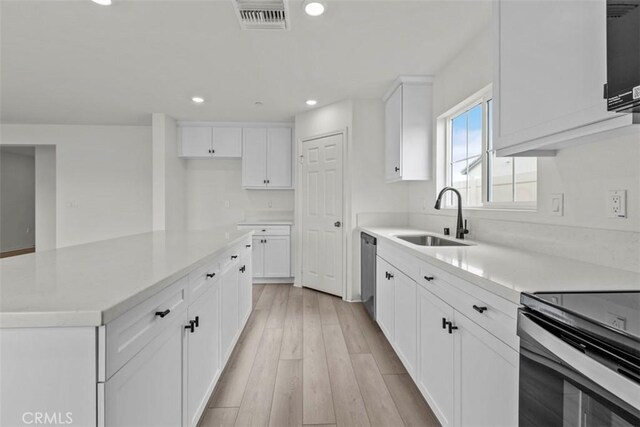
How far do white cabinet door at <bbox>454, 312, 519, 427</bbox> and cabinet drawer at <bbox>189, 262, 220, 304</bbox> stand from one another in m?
1.18

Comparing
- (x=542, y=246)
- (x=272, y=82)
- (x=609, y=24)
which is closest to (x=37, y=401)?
(x=609, y=24)

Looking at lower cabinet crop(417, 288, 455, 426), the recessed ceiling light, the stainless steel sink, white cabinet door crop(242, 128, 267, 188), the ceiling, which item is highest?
the ceiling

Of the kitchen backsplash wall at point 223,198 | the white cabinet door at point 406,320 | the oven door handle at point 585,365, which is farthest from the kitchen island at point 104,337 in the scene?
the kitchen backsplash wall at point 223,198

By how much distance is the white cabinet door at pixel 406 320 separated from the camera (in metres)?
1.83

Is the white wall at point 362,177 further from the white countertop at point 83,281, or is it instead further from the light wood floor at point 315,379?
the white countertop at point 83,281

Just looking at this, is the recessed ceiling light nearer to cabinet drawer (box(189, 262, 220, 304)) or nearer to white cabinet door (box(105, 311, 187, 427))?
cabinet drawer (box(189, 262, 220, 304))

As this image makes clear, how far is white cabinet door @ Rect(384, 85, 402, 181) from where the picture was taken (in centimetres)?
314

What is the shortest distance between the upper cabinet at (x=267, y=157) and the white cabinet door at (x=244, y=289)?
2150 millimetres

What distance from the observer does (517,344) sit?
922mm

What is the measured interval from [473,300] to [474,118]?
6.15 feet

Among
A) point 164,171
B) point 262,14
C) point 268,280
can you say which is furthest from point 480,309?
point 164,171

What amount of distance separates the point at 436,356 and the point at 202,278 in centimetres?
124

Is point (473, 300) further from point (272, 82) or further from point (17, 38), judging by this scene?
point (17, 38)

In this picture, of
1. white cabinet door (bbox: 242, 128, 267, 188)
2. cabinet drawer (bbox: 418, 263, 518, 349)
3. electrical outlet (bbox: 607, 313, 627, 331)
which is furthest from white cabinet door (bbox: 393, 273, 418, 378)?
white cabinet door (bbox: 242, 128, 267, 188)
